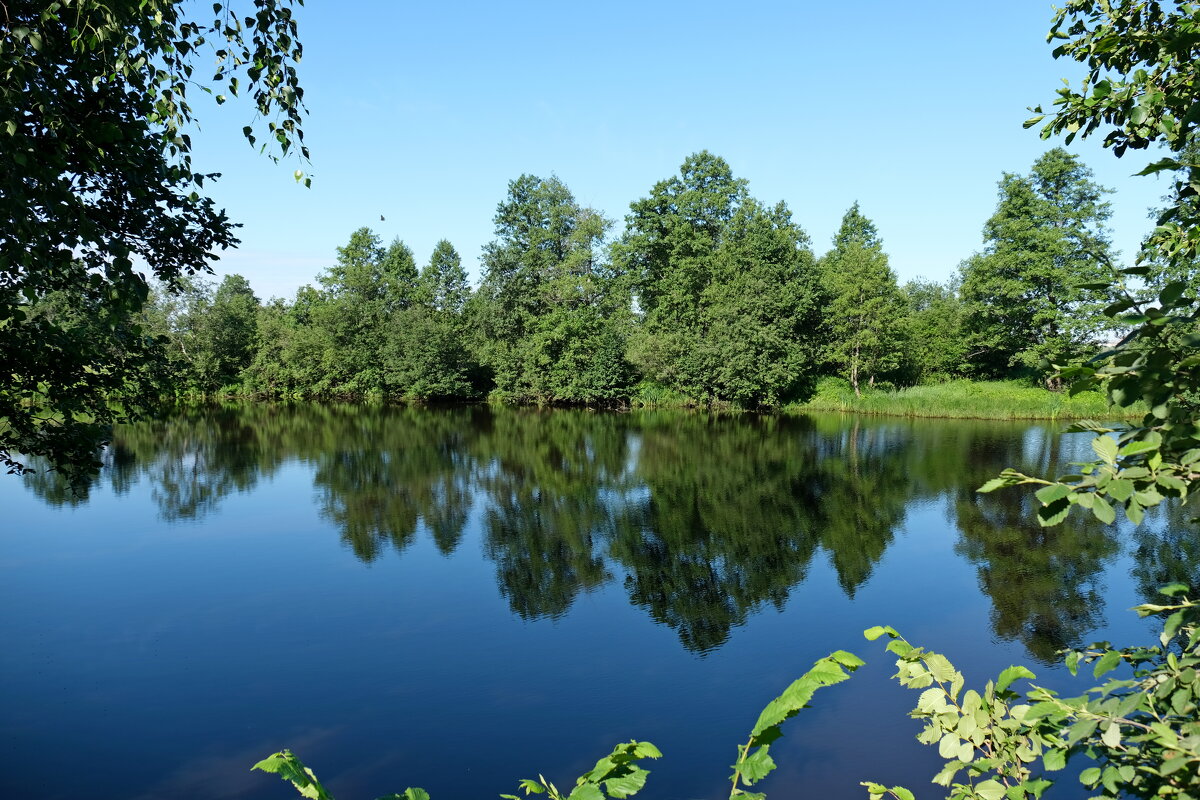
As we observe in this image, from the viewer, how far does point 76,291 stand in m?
6.03

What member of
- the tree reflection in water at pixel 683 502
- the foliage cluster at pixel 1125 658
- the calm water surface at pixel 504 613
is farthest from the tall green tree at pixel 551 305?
the foliage cluster at pixel 1125 658

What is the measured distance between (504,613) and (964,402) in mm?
30606

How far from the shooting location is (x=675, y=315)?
139ft

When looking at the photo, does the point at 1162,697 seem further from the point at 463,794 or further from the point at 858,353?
the point at 858,353

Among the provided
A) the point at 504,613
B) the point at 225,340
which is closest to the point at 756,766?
the point at 504,613

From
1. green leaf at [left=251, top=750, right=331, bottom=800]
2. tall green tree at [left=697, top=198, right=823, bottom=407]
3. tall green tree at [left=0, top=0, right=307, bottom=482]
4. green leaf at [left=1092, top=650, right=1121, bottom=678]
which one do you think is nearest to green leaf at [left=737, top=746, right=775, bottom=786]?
green leaf at [left=1092, top=650, right=1121, bottom=678]

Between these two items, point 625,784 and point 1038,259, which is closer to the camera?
point 625,784

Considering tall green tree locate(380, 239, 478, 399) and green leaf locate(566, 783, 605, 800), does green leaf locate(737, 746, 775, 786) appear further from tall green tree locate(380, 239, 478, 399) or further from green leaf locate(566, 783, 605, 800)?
tall green tree locate(380, 239, 478, 399)

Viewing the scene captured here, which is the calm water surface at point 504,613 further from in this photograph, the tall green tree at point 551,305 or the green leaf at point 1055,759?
the tall green tree at point 551,305

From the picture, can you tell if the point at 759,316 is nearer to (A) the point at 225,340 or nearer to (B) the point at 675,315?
(B) the point at 675,315

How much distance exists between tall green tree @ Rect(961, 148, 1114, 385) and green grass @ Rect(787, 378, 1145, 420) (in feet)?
6.63

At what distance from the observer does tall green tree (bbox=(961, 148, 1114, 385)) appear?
35.5 m

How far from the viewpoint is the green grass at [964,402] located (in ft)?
108

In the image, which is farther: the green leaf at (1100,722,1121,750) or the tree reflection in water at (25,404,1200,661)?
the tree reflection in water at (25,404,1200,661)
